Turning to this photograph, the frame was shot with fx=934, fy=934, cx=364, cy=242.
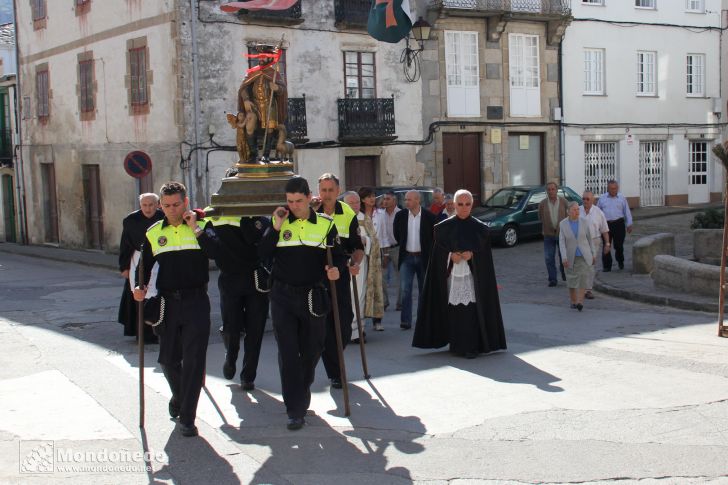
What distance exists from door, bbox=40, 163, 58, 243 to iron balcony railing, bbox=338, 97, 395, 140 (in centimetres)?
1036

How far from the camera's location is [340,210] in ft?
27.2

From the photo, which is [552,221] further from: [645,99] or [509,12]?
[645,99]

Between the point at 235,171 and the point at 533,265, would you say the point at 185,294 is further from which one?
the point at 533,265

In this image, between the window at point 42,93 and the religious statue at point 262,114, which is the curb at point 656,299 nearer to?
the religious statue at point 262,114

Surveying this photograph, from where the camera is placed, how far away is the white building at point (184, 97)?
22.5 m

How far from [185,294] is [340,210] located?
1.93 metres

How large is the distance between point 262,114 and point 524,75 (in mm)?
18969

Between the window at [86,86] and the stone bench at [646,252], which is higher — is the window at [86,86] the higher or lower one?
the higher one

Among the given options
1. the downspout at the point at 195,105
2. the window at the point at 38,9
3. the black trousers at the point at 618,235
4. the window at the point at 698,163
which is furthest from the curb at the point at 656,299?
the window at the point at 38,9

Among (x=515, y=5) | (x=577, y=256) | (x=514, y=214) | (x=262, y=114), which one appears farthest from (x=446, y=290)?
(x=515, y=5)

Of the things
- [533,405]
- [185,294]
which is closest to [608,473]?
[533,405]

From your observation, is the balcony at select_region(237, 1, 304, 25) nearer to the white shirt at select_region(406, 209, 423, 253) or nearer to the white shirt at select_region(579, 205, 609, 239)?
the white shirt at select_region(579, 205, 609, 239)

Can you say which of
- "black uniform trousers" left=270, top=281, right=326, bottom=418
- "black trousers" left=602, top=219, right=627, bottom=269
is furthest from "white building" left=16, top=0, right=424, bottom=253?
"black uniform trousers" left=270, top=281, right=326, bottom=418

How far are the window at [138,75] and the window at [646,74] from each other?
52.7 ft
